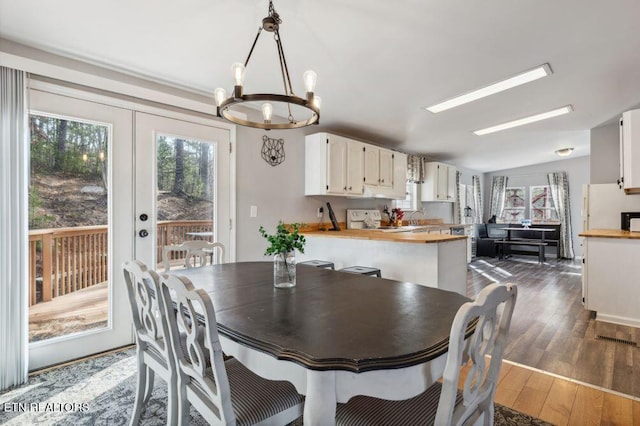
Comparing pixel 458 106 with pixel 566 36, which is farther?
pixel 458 106

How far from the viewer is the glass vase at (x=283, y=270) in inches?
66.7

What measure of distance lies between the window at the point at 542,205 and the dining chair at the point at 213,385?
908 cm

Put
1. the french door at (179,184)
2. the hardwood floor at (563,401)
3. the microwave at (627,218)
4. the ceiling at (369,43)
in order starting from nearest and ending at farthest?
the hardwood floor at (563,401) < the ceiling at (369,43) < the french door at (179,184) < the microwave at (627,218)

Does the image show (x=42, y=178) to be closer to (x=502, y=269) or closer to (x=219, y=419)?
(x=219, y=419)

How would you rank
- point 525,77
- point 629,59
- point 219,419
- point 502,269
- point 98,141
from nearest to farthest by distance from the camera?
point 219,419 → point 98,141 → point 629,59 → point 525,77 → point 502,269

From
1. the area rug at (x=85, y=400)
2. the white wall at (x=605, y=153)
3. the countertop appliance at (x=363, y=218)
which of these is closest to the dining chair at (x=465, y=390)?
the area rug at (x=85, y=400)

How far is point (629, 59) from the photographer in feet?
8.96

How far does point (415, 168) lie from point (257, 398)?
539 centimetres

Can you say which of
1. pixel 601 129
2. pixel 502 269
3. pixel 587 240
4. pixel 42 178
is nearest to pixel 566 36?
pixel 587 240

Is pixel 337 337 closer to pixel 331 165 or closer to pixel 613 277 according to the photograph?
pixel 331 165


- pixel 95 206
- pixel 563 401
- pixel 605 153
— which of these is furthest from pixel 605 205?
pixel 95 206

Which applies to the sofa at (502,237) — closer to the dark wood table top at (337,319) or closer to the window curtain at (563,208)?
the window curtain at (563,208)

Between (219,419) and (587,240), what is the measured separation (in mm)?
4018

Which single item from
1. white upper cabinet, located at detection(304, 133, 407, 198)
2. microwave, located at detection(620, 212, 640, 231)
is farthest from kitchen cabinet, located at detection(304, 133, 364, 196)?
microwave, located at detection(620, 212, 640, 231)
